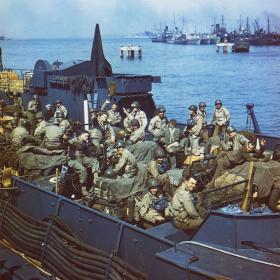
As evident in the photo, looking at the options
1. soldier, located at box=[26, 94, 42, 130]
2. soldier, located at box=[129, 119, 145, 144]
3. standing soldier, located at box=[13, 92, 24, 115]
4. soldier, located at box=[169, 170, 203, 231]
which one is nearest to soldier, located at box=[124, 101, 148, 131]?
soldier, located at box=[129, 119, 145, 144]

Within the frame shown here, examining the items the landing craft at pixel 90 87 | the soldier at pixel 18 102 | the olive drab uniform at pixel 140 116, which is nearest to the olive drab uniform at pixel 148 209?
the olive drab uniform at pixel 140 116

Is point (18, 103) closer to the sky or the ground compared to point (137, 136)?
closer to the ground

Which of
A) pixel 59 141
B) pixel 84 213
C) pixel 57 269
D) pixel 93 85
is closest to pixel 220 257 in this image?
pixel 84 213

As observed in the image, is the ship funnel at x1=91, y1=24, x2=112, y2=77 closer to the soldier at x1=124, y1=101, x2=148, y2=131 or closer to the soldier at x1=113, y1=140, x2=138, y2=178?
the soldier at x1=124, y1=101, x2=148, y2=131

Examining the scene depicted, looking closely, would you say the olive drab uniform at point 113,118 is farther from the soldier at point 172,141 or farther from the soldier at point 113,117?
the soldier at point 172,141

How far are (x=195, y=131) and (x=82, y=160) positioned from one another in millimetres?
3939

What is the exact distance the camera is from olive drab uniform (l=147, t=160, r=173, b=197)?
356 inches

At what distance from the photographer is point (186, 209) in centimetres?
728

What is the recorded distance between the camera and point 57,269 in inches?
319

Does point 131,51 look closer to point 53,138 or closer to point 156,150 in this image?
point 53,138

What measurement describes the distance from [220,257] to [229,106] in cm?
3904

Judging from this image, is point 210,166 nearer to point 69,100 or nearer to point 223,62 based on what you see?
point 69,100

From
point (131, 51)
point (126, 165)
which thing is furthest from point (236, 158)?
point (131, 51)

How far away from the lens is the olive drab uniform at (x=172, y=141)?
11258 millimetres
